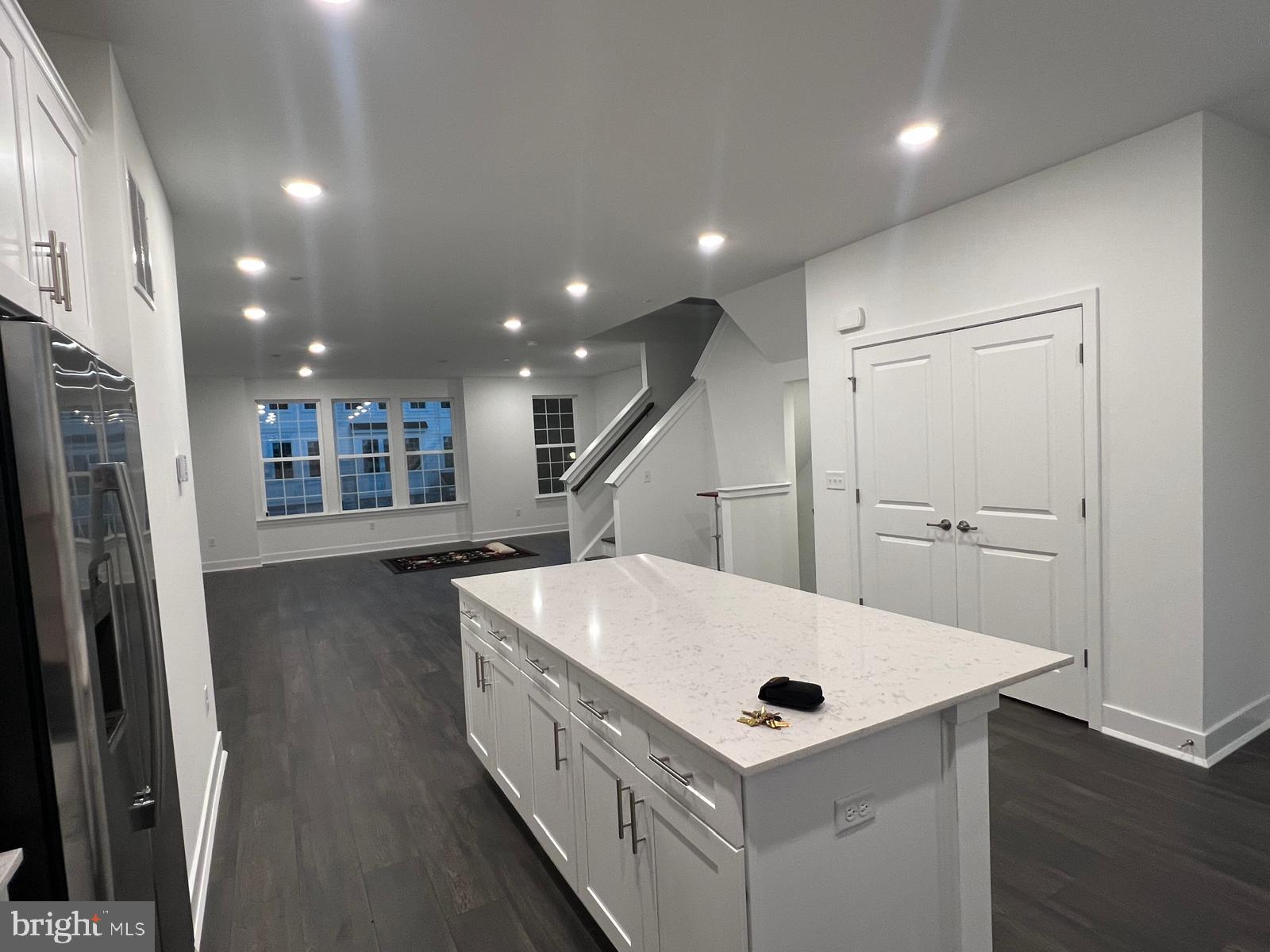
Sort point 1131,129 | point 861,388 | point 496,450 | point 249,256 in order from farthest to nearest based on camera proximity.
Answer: point 496,450 < point 861,388 < point 249,256 < point 1131,129

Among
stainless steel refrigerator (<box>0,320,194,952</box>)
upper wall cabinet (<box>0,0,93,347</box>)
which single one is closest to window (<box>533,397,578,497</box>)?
upper wall cabinet (<box>0,0,93,347</box>)

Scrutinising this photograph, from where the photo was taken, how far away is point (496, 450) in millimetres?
10750

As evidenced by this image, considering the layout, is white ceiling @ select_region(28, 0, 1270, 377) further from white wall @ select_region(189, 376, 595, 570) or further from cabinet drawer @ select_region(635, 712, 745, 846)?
white wall @ select_region(189, 376, 595, 570)

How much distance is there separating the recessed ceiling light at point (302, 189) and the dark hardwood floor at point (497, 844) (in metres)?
2.68

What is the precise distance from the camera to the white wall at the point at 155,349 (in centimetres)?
188

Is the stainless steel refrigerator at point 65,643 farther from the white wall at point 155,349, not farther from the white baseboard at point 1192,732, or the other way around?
the white baseboard at point 1192,732

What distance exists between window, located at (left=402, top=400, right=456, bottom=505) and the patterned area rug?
142 cm

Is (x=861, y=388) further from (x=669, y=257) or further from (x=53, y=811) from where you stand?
(x=53, y=811)

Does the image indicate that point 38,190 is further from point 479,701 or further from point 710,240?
point 710,240

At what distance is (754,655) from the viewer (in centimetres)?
180

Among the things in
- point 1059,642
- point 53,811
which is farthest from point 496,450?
point 53,811

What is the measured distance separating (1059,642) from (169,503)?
3922mm

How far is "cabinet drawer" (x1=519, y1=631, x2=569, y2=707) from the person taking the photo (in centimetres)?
198

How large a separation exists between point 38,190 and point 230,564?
29.6 ft
